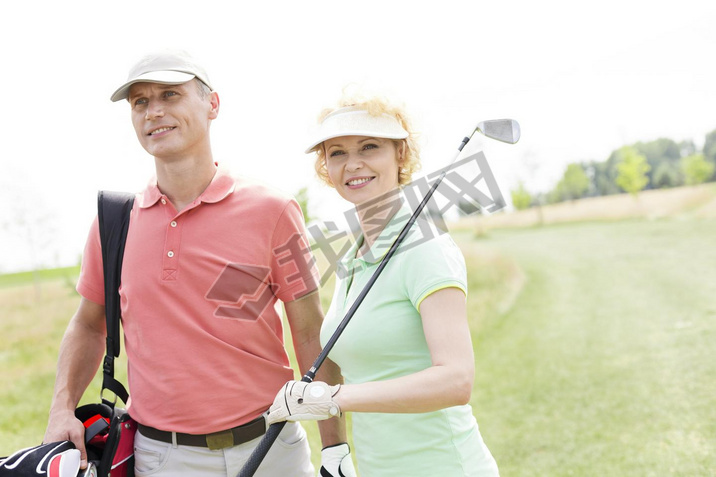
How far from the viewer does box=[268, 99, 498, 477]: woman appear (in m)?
1.77

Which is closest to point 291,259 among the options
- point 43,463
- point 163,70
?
point 163,70

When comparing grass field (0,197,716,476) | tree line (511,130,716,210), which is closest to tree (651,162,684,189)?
tree line (511,130,716,210)

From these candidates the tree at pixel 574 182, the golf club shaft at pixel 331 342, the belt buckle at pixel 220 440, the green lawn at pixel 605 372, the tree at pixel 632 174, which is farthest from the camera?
the tree at pixel 574 182

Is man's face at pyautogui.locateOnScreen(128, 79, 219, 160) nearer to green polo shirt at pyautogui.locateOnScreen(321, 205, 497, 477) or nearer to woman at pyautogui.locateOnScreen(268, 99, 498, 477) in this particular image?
woman at pyautogui.locateOnScreen(268, 99, 498, 477)

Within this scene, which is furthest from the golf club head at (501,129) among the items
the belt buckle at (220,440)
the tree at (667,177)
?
the tree at (667,177)

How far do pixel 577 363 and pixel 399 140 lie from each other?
31.6ft

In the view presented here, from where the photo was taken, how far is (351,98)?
7.48 feet

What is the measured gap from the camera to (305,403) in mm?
1952

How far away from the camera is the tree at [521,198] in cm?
5866

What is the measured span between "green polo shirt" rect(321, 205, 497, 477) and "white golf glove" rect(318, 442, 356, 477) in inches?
8.9

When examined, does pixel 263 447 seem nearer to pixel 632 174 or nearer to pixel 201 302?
pixel 201 302

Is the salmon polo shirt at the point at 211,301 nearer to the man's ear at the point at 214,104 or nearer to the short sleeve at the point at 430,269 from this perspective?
the man's ear at the point at 214,104

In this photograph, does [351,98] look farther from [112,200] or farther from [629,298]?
[629,298]

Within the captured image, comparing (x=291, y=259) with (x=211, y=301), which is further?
(x=291, y=259)
